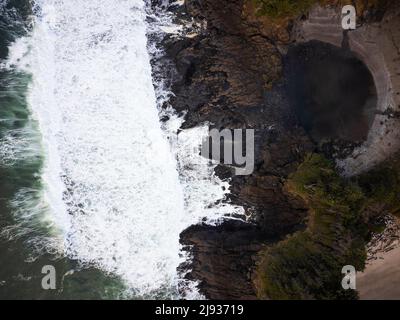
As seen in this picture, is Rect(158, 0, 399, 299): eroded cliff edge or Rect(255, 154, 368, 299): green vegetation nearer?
Rect(255, 154, 368, 299): green vegetation

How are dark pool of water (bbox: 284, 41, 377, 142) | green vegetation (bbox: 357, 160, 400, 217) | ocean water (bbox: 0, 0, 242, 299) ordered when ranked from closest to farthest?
1. green vegetation (bbox: 357, 160, 400, 217)
2. dark pool of water (bbox: 284, 41, 377, 142)
3. ocean water (bbox: 0, 0, 242, 299)

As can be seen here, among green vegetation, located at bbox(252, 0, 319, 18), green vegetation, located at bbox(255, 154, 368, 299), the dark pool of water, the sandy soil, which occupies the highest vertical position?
green vegetation, located at bbox(252, 0, 319, 18)

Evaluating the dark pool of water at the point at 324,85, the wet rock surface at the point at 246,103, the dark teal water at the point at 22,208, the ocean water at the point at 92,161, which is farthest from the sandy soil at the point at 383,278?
the dark teal water at the point at 22,208

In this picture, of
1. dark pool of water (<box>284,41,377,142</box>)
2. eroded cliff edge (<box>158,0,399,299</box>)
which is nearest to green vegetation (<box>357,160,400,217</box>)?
eroded cliff edge (<box>158,0,399,299</box>)

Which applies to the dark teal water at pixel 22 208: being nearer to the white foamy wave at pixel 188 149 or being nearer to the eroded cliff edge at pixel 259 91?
the white foamy wave at pixel 188 149

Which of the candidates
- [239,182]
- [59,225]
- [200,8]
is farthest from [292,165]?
[59,225]

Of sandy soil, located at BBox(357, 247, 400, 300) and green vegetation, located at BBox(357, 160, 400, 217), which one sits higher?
green vegetation, located at BBox(357, 160, 400, 217)

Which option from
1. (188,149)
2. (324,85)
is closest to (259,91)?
(324,85)

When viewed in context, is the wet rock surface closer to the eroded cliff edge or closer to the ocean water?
the eroded cliff edge
